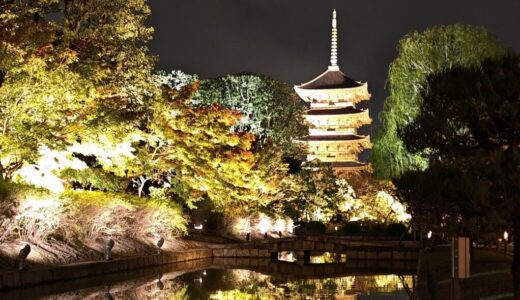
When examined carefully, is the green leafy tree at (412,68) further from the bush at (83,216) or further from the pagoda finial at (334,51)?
the pagoda finial at (334,51)

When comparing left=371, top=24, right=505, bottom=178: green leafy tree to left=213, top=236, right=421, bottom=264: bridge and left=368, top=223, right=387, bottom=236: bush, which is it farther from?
left=368, top=223, right=387, bottom=236: bush

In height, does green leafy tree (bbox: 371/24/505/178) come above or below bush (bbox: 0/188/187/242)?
above

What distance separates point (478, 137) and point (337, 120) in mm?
63595

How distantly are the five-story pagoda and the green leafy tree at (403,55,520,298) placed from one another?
5887cm

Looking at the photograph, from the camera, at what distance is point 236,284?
2144cm

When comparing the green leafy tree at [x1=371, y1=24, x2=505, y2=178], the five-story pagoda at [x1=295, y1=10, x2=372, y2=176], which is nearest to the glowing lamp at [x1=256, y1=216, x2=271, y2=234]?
the green leafy tree at [x1=371, y1=24, x2=505, y2=178]

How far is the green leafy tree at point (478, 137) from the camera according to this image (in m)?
9.66

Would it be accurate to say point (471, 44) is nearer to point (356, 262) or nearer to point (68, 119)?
point (356, 262)

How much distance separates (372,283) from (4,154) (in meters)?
11.6

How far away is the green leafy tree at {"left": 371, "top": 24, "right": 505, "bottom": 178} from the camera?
30.7 meters

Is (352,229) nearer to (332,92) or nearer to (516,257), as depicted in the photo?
(332,92)

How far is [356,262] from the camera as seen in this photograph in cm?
3256

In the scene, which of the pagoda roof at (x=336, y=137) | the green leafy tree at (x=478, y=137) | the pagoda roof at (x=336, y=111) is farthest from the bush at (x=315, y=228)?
the green leafy tree at (x=478, y=137)

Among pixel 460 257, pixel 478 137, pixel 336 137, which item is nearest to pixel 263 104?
pixel 336 137
